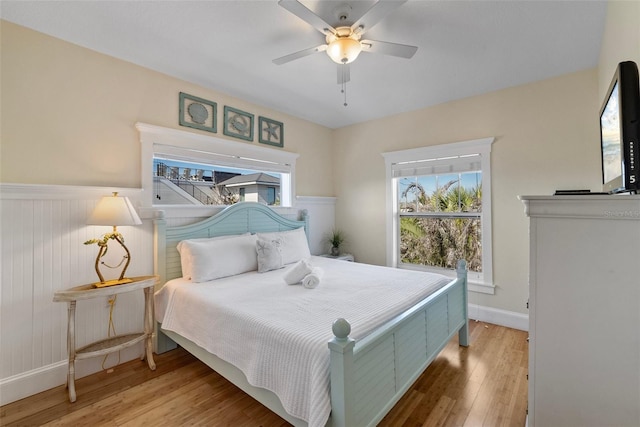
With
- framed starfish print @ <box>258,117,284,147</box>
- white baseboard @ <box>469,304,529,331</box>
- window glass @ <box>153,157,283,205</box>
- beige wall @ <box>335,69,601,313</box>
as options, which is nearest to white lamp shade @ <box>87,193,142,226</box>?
window glass @ <box>153,157,283,205</box>

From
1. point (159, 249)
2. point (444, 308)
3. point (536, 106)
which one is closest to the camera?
point (444, 308)

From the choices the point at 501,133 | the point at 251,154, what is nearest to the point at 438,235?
the point at 501,133

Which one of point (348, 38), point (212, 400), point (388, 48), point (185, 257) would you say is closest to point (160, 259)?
point (185, 257)

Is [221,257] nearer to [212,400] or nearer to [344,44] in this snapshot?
[212,400]

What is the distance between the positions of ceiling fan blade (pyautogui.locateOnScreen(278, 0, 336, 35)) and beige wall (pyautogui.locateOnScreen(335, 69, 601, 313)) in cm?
220

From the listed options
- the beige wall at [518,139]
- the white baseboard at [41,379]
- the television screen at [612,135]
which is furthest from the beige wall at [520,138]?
the white baseboard at [41,379]

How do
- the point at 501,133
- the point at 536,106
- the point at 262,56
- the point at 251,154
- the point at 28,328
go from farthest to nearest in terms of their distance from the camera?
the point at 251,154, the point at 501,133, the point at 536,106, the point at 262,56, the point at 28,328

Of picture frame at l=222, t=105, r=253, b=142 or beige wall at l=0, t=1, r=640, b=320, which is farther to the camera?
picture frame at l=222, t=105, r=253, b=142

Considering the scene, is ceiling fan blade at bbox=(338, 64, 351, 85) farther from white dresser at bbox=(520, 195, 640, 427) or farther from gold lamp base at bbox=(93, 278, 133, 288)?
gold lamp base at bbox=(93, 278, 133, 288)

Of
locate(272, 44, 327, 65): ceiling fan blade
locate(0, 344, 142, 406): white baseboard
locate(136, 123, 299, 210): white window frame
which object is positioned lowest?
locate(0, 344, 142, 406): white baseboard

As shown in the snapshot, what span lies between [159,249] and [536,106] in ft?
13.0

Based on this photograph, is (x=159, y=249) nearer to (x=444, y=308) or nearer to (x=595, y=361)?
(x=444, y=308)

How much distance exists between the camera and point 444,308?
2.29m

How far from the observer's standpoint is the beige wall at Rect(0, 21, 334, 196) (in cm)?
200
